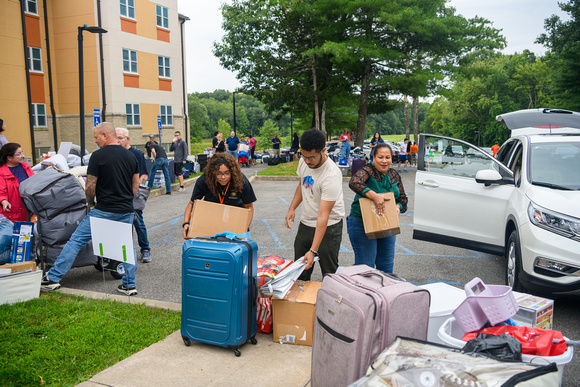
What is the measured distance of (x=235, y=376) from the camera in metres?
3.58

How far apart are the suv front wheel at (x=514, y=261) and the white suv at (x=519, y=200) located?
11 millimetres

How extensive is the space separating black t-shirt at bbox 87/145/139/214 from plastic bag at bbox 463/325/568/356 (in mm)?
4267

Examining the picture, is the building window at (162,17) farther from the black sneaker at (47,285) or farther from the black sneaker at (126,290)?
the black sneaker at (126,290)

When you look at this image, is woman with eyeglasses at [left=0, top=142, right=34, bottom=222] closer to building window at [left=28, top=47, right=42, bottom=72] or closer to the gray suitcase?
the gray suitcase

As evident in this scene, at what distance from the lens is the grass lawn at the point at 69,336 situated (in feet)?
12.0

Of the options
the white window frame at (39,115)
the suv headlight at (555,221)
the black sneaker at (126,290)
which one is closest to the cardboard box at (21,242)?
the black sneaker at (126,290)

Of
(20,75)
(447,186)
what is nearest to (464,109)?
(20,75)

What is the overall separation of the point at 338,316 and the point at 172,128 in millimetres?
34026

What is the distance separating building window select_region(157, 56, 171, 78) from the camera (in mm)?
33406

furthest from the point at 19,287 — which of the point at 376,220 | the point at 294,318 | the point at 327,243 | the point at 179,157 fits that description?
the point at 179,157

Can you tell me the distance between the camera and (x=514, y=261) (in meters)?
5.18

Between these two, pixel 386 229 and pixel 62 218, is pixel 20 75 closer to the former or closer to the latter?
pixel 62 218

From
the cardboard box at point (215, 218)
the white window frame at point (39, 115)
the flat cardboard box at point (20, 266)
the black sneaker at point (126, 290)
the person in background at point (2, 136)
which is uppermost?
the white window frame at point (39, 115)

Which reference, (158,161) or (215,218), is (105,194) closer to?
(215,218)
